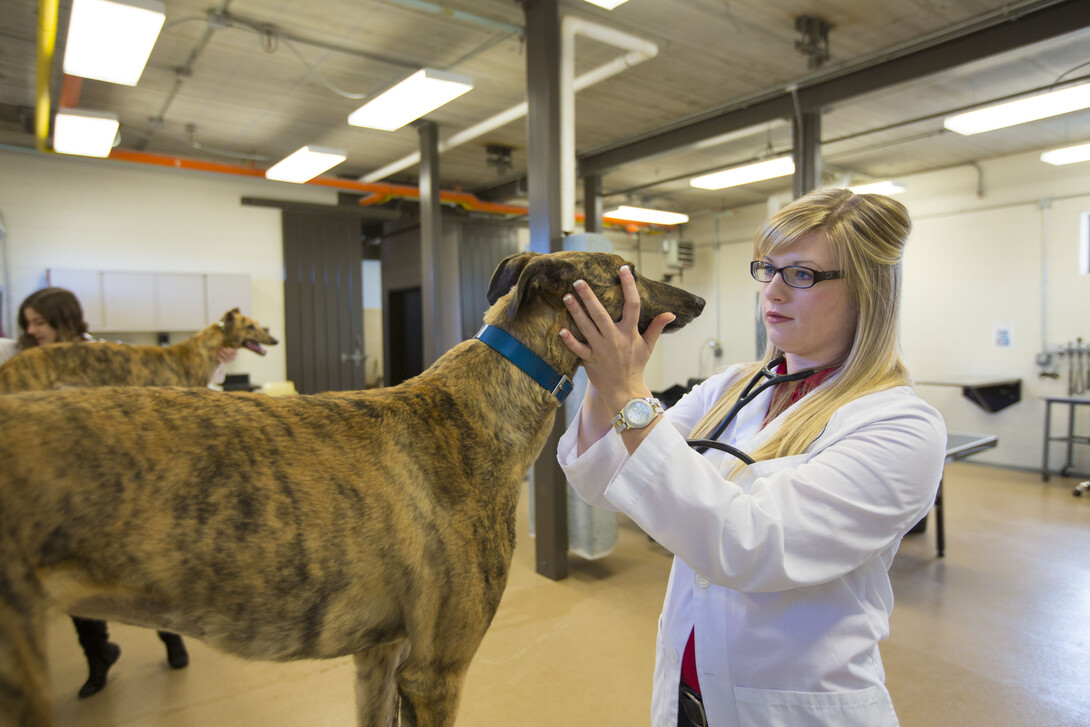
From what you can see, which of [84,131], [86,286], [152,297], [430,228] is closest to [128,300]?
[152,297]

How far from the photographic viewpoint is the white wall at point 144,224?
6.07 meters

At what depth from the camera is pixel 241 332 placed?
17.2ft

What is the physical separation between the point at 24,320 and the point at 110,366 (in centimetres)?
43

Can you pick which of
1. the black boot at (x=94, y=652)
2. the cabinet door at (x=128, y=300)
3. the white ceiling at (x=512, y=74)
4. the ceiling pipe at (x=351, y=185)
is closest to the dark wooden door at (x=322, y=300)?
the ceiling pipe at (x=351, y=185)

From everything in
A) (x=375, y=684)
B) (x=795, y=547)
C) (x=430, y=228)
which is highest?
(x=430, y=228)

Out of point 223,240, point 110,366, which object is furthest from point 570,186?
point 223,240

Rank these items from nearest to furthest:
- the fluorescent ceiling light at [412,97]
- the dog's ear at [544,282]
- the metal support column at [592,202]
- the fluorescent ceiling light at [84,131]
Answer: the dog's ear at [544,282] → the fluorescent ceiling light at [412,97] → the fluorescent ceiling light at [84,131] → the metal support column at [592,202]

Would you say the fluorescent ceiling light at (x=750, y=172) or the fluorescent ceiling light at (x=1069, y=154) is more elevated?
the fluorescent ceiling light at (x=1069, y=154)

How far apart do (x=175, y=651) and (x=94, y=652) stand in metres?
0.33

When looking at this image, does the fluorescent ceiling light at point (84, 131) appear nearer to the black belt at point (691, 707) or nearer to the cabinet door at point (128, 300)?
the cabinet door at point (128, 300)

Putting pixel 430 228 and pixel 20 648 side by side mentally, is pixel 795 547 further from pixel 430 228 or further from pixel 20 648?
pixel 430 228

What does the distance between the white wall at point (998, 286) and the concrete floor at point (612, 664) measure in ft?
11.8

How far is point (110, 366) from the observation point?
10.5 ft

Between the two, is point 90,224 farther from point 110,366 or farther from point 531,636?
point 531,636
